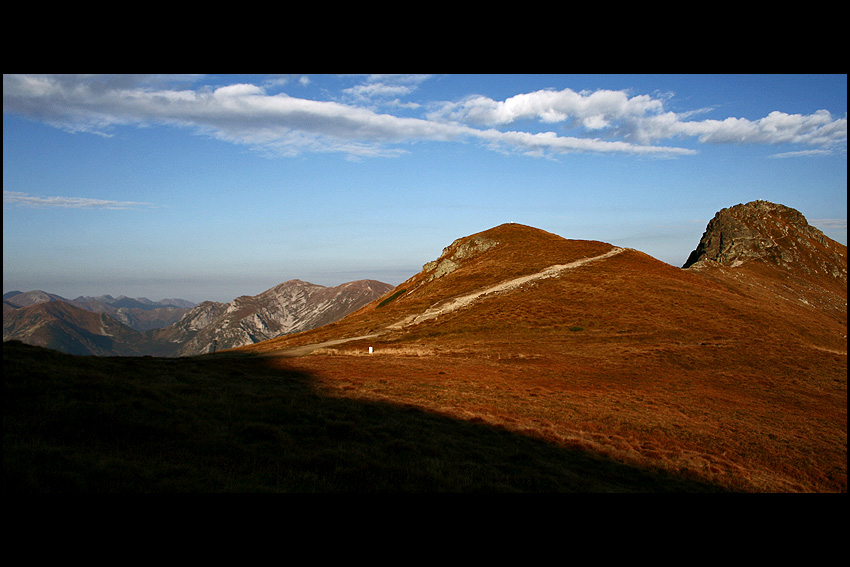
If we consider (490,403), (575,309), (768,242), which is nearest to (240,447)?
(490,403)

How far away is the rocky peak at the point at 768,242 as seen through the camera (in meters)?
117

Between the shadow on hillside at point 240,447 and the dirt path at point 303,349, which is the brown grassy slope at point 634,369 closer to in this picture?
the dirt path at point 303,349

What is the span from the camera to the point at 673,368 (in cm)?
3881

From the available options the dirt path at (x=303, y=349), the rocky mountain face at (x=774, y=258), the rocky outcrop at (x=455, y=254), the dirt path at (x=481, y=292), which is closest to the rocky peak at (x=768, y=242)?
the rocky mountain face at (x=774, y=258)

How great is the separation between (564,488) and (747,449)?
13.7m

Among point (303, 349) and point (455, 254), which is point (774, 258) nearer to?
point (455, 254)

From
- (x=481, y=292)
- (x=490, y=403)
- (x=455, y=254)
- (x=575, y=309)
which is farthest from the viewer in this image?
(x=455, y=254)

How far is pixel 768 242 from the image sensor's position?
123m

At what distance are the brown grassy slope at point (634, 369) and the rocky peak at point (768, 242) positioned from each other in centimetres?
4927

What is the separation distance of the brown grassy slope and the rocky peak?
49267 millimetres

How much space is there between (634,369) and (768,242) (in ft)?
383

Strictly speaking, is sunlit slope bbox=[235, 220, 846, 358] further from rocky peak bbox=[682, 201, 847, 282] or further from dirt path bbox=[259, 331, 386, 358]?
rocky peak bbox=[682, 201, 847, 282]

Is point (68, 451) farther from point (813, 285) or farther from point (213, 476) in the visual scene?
point (813, 285)
